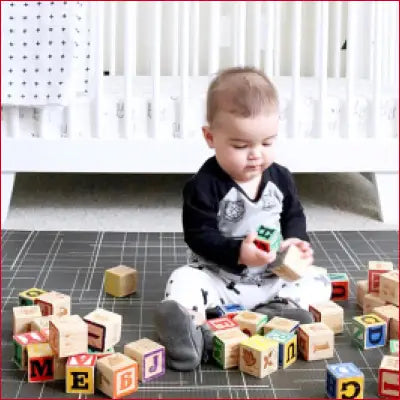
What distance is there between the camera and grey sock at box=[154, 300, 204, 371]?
1179 mm

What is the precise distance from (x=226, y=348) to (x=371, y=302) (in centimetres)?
36

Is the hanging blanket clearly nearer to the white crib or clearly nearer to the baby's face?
the white crib

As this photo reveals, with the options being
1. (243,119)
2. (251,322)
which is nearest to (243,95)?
(243,119)

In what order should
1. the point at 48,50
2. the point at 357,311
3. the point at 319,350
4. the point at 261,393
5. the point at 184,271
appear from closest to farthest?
1. the point at 261,393
2. the point at 319,350
3. the point at 184,271
4. the point at 357,311
5. the point at 48,50

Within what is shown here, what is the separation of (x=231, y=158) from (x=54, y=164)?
925 millimetres

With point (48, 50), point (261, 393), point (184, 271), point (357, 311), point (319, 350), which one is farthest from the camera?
point (48, 50)

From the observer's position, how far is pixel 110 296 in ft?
4.94

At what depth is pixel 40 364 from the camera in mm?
1138

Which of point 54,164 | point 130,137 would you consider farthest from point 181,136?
point 54,164

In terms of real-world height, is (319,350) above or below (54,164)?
below

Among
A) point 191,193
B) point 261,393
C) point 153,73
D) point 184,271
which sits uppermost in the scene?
point 153,73

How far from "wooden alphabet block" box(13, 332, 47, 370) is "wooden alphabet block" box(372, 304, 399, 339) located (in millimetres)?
548

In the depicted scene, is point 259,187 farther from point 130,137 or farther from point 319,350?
point 130,137

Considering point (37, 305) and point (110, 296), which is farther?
point (110, 296)
